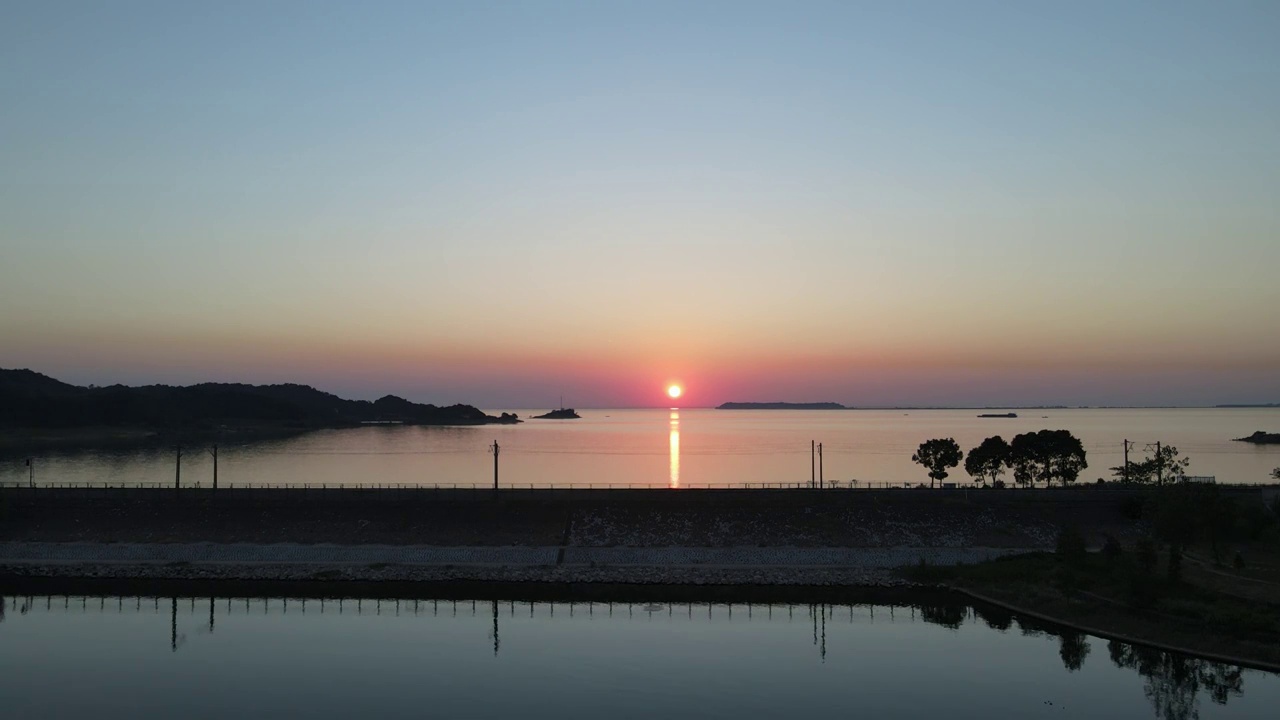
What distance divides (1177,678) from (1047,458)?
142 ft

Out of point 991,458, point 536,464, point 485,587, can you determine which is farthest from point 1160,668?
point 536,464

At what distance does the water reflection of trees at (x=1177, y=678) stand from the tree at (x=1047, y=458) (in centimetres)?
3875

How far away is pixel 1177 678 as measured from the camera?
3556 centimetres

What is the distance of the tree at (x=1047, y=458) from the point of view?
76.4 meters

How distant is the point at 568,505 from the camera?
63188 mm

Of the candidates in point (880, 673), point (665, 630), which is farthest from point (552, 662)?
point (880, 673)

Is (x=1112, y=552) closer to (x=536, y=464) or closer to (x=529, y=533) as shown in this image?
(x=529, y=533)

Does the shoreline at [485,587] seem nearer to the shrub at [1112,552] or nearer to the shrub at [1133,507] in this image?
the shrub at [1112,552]

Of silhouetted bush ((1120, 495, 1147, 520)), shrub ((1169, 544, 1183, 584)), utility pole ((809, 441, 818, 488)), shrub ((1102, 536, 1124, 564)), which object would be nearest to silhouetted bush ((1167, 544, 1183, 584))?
shrub ((1169, 544, 1183, 584))

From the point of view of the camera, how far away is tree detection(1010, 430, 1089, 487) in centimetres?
7638

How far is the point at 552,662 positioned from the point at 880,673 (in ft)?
44.3

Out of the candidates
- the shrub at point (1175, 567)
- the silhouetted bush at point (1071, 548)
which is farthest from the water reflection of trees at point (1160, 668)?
the shrub at point (1175, 567)

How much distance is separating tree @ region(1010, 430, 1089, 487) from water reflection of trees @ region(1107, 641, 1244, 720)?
1525 inches

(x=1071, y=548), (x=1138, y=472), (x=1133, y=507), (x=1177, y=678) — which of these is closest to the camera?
(x=1177, y=678)
